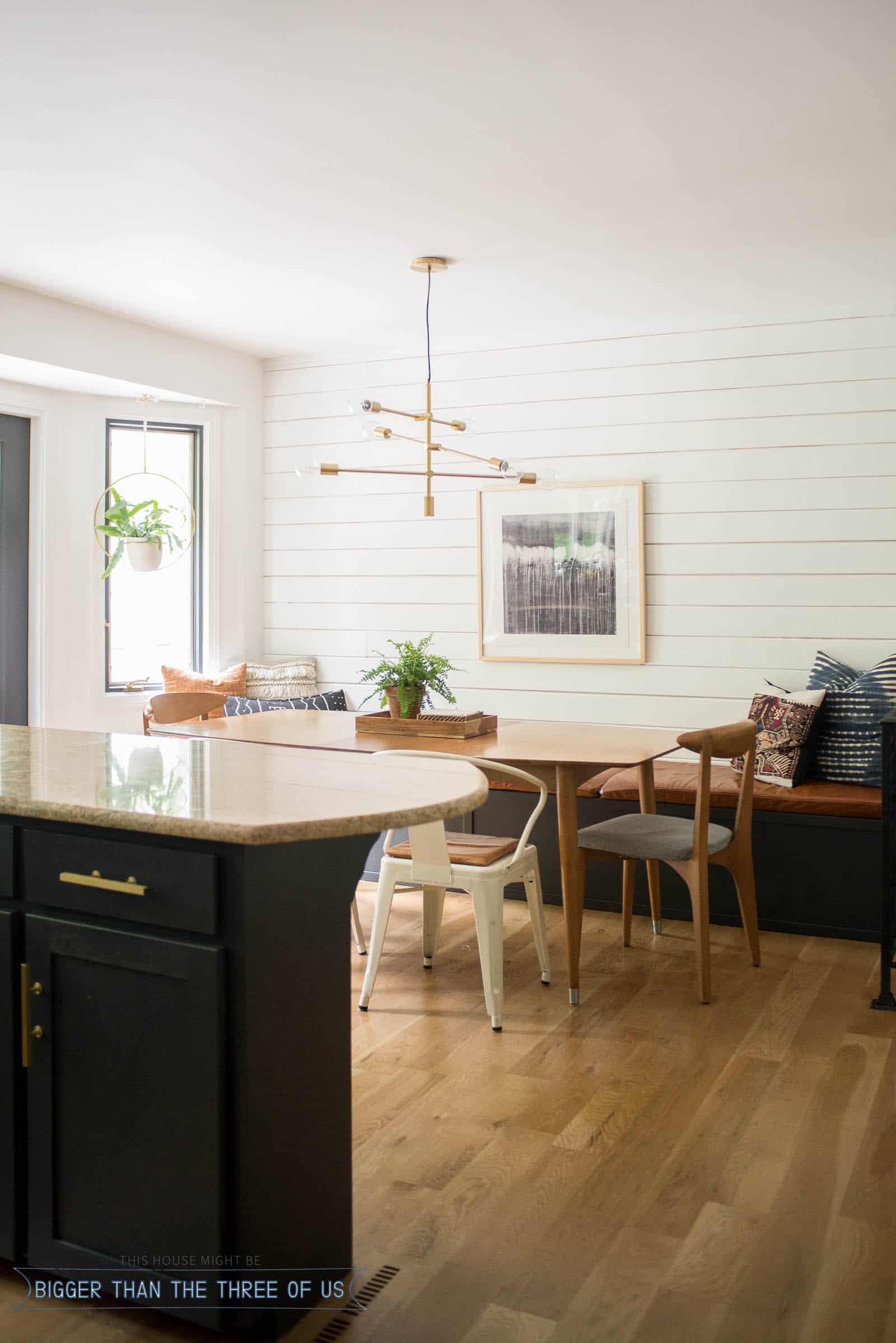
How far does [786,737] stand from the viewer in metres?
4.32

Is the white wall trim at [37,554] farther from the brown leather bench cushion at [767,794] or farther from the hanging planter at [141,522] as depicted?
the brown leather bench cushion at [767,794]

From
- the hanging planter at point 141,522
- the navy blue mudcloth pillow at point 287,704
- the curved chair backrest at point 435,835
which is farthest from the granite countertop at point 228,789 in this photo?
the hanging planter at point 141,522

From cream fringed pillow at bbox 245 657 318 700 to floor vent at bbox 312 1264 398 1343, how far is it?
4.12 metres

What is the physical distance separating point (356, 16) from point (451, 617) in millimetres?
3431

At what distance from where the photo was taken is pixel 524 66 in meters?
2.76

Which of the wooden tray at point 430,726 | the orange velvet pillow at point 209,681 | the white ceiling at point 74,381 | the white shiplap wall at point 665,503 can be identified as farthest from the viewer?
the orange velvet pillow at point 209,681

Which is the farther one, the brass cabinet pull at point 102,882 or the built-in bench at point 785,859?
the built-in bench at point 785,859

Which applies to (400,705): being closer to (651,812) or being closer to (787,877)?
(651,812)

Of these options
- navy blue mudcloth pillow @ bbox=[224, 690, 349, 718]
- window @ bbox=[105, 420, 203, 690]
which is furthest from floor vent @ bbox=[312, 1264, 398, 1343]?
window @ bbox=[105, 420, 203, 690]

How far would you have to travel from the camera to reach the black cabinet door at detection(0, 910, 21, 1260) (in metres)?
1.86

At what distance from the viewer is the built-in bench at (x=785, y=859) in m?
3.99

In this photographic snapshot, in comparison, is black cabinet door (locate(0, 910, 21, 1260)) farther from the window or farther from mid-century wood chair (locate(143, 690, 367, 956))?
the window

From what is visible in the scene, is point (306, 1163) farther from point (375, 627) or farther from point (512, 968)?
point (375, 627)

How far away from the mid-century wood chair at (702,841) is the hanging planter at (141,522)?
2.98 m
